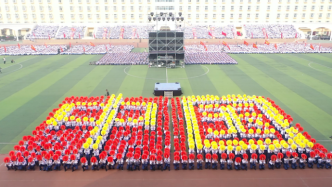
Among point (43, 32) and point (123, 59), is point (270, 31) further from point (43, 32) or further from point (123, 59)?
point (43, 32)

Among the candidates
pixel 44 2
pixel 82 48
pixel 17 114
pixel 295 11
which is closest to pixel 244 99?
pixel 17 114

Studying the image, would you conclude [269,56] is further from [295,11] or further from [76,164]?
[76,164]

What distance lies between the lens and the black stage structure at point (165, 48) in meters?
41.7

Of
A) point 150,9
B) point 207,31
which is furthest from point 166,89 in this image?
point 150,9

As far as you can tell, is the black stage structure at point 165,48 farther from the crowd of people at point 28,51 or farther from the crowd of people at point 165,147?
the crowd of people at point 28,51

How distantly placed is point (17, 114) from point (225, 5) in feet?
228

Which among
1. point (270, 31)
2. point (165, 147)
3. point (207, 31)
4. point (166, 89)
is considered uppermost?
point (207, 31)

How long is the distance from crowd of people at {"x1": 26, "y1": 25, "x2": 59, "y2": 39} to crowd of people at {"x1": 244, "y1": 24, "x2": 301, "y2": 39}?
5365 centimetres

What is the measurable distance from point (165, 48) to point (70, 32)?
4182cm

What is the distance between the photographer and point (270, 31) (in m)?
73.5

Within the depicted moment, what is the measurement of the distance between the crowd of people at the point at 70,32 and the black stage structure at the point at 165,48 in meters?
35.6

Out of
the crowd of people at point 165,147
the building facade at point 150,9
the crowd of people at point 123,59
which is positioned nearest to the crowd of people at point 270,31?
the building facade at point 150,9

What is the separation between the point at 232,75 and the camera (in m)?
37.5

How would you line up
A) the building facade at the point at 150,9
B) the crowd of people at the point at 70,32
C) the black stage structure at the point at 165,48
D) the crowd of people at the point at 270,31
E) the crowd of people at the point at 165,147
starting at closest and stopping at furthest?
the crowd of people at the point at 165,147 < the black stage structure at the point at 165,48 < the crowd of people at the point at 70,32 < the crowd of people at the point at 270,31 < the building facade at the point at 150,9
